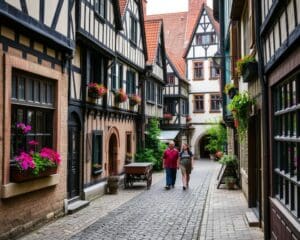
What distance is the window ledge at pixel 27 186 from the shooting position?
301 inches

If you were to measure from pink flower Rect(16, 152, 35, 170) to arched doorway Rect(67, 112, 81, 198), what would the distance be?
3773 millimetres

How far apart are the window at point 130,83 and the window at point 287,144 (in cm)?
1258

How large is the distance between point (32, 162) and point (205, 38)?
1205 inches

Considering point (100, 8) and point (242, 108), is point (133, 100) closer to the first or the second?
point (100, 8)

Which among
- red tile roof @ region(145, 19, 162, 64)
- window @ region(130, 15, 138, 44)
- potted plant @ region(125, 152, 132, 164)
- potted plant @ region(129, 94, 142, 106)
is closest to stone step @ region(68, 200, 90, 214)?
potted plant @ region(125, 152, 132, 164)

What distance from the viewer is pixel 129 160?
19.2 metres

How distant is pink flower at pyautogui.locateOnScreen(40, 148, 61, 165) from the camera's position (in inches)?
353

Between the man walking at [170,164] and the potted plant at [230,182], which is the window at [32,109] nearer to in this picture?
the man walking at [170,164]

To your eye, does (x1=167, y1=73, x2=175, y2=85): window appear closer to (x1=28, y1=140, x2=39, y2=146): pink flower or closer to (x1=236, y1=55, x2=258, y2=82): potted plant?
(x1=236, y1=55, x2=258, y2=82): potted plant

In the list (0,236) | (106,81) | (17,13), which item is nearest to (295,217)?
(0,236)

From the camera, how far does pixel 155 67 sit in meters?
25.8

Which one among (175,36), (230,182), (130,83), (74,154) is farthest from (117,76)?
(175,36)

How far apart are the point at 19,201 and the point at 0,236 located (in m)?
0.92

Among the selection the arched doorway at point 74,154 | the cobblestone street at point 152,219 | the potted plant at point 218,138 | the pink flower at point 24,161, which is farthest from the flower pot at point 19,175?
the potted plant at point 218,138
